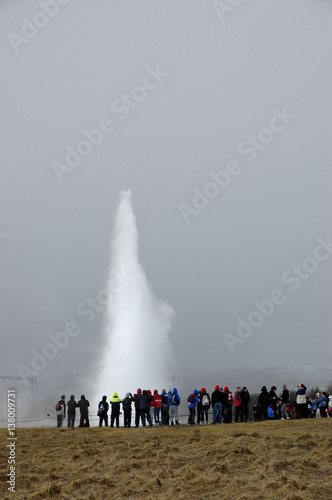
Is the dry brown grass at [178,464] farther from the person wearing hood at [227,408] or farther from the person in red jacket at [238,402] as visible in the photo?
the person in red jacket at [238,402]

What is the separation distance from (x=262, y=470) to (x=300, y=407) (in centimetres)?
1457

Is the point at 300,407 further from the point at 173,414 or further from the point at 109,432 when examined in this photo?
the point at 109,432

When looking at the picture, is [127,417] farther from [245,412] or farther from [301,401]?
[301,401]

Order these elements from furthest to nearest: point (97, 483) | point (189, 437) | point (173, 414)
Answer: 1. point (173, 414)
2. point (189, 437)
3. point (97, 483)

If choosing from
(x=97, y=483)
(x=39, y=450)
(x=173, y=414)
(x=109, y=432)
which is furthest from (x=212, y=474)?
(x=173, y=414)

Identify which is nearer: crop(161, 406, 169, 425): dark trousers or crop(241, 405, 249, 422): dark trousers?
crop(161, 406, 169, 425): dark trousers

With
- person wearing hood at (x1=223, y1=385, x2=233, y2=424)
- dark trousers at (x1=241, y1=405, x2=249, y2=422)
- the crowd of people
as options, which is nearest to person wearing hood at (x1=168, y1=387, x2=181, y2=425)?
the crowd of people

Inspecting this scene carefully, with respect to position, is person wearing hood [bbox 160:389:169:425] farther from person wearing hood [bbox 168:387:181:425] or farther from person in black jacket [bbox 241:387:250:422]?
person in black jacket [bbox 241:387:250:422]

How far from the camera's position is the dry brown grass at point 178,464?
709 inches

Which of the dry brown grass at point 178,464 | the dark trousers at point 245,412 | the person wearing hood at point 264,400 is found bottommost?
the dry brown grass at point 178,464

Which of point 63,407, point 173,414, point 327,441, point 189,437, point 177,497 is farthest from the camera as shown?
point 63,407

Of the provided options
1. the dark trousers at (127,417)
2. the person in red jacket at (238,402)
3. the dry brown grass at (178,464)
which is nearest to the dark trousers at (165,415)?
the dark trousers at (127,417)

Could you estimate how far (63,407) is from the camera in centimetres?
3422

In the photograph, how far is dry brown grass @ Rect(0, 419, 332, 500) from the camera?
18.0 meters
